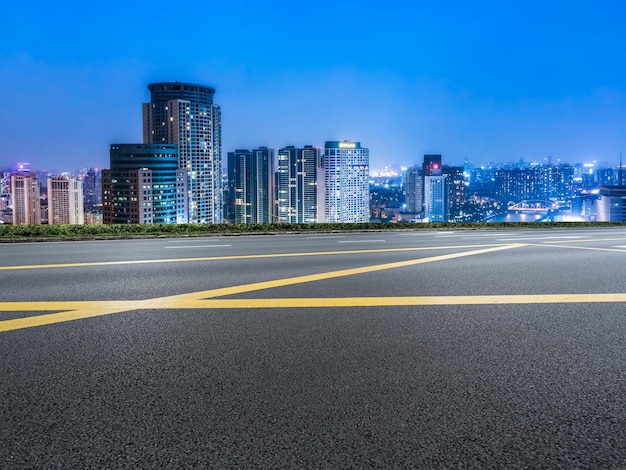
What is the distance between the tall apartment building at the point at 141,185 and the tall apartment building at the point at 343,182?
32.4 meters

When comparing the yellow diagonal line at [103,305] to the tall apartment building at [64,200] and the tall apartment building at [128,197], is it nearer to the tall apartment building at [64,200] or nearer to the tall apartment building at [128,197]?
the tall apartment building at [64,200]

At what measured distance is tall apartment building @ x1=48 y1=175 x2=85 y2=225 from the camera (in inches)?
3041

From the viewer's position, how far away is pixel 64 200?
82.1m

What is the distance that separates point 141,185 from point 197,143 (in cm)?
6811

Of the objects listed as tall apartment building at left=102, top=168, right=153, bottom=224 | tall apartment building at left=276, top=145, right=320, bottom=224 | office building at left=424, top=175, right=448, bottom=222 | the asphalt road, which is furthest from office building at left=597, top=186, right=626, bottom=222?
tall apartment building at left=102, top=168, right=153, bottom=224

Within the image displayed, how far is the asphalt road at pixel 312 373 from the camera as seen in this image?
2832mm

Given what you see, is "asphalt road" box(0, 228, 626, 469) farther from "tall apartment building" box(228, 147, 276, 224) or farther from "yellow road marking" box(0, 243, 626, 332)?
"tall apartment building" box(228, 147, 276, 224)

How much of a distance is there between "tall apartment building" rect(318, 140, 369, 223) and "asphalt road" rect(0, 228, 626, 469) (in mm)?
97434

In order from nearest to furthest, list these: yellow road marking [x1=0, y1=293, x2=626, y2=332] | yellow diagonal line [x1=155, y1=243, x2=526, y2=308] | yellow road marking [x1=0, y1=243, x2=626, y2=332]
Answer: yellow road marking [x1=0, y1=243, x2=626, y2=332] → yellow road marking [x1=0, y1=293, x2=626, y2=332] → yellow diagonal line [x1=155, y1=243, x2=526, y2=308]

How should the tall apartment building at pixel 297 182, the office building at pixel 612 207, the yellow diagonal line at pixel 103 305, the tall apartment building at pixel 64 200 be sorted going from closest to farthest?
the yellow diagonal line at pixel 103 305 → the office building at pixel 612 207 → the tall apartment building at pixel 64 200 → the tall apartment building at pixel 297 182

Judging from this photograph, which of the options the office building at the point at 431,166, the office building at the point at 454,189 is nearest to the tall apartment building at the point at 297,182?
the office building at the point at 431,166

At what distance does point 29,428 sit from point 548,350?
4.12 metres

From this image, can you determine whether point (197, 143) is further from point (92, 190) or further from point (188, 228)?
point (188, 228)

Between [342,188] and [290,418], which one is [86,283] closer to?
[290,418]
